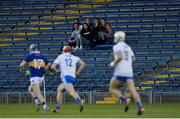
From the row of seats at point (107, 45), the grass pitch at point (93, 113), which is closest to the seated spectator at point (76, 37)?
the row of seats at point (107, 45)

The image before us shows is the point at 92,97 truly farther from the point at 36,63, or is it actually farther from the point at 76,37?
the point at 36,63

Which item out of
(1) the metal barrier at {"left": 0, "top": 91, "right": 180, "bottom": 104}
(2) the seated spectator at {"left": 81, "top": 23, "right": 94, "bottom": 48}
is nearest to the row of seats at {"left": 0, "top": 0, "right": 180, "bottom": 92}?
(1) the metal barrier at {"left": 0, "top": 91, "right": 180, "bottom": 104}

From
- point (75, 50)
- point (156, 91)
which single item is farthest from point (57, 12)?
point (156, 91)

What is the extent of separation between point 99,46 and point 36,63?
476 inches

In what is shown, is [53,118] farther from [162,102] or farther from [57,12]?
[57,12]

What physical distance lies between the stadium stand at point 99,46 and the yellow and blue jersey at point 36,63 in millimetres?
9445

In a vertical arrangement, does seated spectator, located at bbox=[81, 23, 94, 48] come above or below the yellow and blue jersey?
above

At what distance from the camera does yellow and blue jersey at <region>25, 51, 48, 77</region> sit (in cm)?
2319

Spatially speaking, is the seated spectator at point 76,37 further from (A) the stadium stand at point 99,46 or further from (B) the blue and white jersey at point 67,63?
(B) the blue and white jersey at point 67,63

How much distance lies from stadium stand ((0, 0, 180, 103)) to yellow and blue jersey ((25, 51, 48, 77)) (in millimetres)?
9445

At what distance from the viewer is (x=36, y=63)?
23266mm

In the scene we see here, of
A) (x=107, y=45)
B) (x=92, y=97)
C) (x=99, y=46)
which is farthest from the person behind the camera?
(x=99, y=46)

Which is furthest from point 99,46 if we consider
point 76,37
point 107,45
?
point 76,37

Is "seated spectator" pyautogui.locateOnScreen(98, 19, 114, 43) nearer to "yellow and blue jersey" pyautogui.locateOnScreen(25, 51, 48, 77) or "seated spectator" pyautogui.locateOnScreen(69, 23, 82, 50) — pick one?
"seated spectator" pyautogui.locateOnScreen(69, 23, 82, 50)
